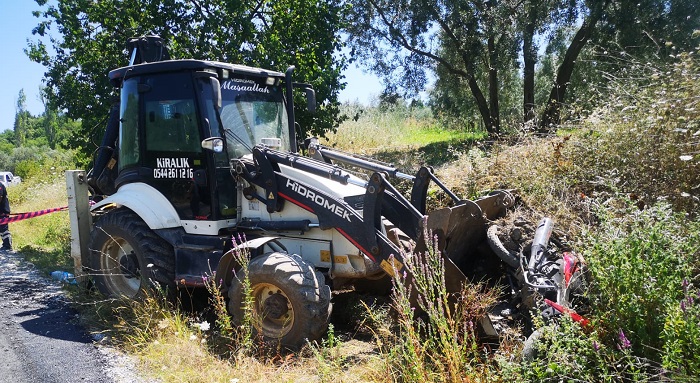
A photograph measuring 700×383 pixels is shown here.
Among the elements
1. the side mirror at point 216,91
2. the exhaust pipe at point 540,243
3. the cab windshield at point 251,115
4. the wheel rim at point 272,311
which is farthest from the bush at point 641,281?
the cab windshield at point 251,115

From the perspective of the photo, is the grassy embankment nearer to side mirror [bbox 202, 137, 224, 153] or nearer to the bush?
the bush

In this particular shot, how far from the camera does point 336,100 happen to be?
1228cm

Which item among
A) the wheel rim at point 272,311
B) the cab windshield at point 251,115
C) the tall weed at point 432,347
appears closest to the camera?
the tall weed at point 432,347

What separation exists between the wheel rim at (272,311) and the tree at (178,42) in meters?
6.63

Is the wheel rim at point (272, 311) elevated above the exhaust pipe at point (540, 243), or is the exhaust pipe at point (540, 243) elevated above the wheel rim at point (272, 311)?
the exhaust pipe at point (540, 243)

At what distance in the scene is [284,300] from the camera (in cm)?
526

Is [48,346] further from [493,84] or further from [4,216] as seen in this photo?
[493,84]

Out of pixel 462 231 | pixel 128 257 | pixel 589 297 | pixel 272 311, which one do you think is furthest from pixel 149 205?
pixel 589 297

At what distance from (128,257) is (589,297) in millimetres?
4786

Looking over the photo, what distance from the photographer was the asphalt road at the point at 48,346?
4.88 m

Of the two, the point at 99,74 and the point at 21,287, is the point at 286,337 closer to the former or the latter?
the point at 21,287

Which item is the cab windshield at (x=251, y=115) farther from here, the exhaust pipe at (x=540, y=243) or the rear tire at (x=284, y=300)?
the exhaust pipe at (x=540, y=243)

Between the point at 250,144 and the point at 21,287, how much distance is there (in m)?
4.23

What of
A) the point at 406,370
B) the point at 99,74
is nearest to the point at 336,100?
the point at 99,74
